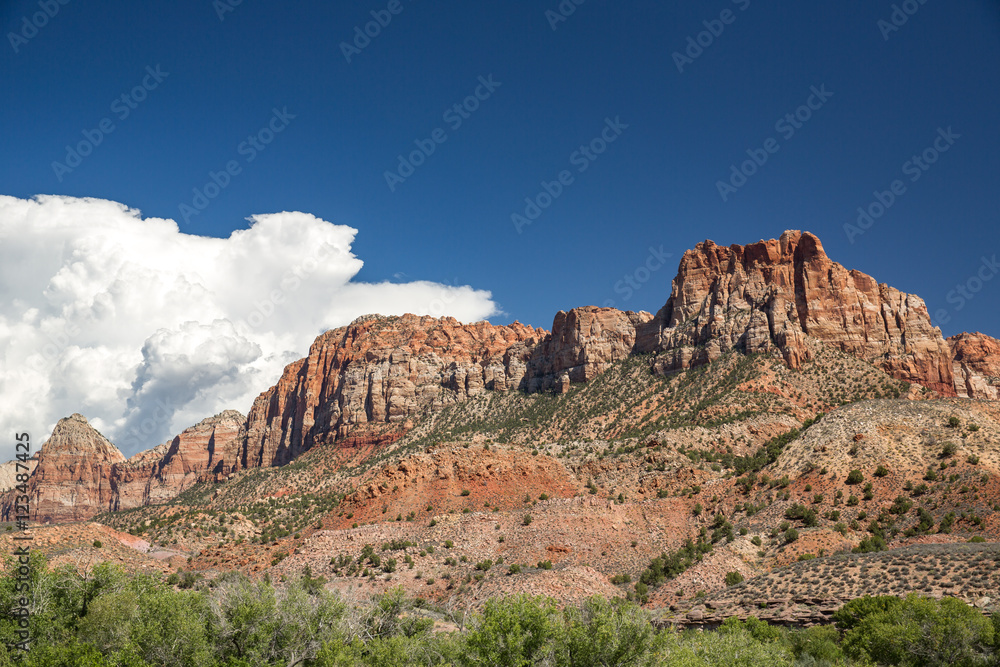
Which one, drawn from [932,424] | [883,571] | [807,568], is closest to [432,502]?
[807,568]

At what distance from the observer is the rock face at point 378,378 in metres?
141

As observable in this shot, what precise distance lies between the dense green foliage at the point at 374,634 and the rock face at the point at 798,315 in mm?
62902

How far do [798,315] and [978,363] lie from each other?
2287 inches

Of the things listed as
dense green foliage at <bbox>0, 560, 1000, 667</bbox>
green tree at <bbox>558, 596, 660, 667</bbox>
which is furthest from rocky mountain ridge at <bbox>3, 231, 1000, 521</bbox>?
green tree at <bbox>558, 596, 660, 667</bbox>

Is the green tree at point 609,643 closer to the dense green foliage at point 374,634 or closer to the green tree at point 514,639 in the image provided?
the dense green foliage at point 374,634

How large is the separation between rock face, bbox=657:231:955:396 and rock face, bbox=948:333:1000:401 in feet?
68.5

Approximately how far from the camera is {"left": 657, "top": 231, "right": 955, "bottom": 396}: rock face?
290ft

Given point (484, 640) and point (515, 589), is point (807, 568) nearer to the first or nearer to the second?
point (515, 589)

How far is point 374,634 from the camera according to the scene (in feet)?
87.3

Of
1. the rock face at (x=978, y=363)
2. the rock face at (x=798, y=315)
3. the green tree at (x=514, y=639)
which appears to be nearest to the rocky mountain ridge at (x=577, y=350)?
the rock face at (x=798, y=315)

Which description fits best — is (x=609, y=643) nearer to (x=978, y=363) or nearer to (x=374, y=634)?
(x=374, y=634)

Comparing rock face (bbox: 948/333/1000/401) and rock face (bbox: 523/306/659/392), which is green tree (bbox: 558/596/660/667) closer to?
rock face (bbox: 523/306/659/392)

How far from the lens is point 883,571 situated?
34.7 meters

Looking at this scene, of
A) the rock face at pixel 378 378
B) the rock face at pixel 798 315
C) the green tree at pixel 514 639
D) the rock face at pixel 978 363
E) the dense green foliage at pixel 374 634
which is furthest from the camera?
the rock face at pixel 378 378
